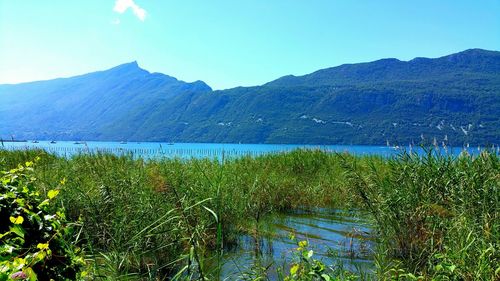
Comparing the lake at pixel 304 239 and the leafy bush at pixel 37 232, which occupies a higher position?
the leafy bush at pixel 37 232

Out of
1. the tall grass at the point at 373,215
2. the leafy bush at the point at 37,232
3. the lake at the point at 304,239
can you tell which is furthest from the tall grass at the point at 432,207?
the leafy bush at the point at 37,232

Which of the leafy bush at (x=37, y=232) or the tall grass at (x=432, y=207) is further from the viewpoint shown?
the tall grass at (x=432, y=207)

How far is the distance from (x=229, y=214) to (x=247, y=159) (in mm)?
8041

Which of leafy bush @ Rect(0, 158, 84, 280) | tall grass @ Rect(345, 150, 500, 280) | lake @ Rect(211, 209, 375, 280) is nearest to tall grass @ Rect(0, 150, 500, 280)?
tall grass @ Rect(345, 150, 500, 280)

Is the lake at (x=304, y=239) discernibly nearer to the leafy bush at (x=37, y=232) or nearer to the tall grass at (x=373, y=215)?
the tall grass at (x=373, y=215)

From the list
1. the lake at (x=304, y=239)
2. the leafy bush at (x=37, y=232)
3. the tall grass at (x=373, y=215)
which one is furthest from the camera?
the lake at (x=304, y=239)

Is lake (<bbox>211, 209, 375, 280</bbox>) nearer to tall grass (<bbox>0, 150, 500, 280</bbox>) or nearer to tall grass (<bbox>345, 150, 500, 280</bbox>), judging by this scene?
tall grass (<bbox>0, 150, 500, 280</bbox>)

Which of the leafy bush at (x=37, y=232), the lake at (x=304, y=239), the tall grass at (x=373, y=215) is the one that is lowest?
the lake at (x=304, y=239)

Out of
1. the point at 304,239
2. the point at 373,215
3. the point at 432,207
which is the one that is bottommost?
the point at 304,239

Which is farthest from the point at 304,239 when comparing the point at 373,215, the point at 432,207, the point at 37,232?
the point at 37,232

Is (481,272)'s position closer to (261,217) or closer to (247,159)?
(261,217)

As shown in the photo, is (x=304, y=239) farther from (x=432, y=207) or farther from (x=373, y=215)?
(x=432, y=207)

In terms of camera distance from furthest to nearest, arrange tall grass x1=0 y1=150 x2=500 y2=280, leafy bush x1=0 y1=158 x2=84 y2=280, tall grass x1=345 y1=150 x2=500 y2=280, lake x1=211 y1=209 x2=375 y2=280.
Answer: lake x1=211 y1=209 x2=375 y2=280
tall grass x1=345 y1=150 x2=500 y2=280
tall grass x1=0 y1=150 x2=500 y2=280
leafy bush x1=0 y1=158 x2=84 y2=280

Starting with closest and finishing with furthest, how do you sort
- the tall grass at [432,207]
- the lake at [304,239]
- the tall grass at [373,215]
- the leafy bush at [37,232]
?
the leafy bush at [37,232]
the tall grass at [373,215]
the tall grass at [432,207]
the lake at [304,239]
